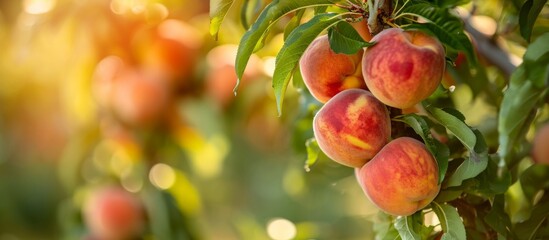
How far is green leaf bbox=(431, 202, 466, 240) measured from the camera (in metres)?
0.54

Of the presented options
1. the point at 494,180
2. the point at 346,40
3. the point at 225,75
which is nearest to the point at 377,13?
the point at 346,40

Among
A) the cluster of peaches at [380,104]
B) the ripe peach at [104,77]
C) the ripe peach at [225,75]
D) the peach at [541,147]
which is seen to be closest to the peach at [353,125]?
the cluster of peaches at [380,104]

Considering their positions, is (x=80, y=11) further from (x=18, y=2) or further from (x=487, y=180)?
(x=487, y=180)

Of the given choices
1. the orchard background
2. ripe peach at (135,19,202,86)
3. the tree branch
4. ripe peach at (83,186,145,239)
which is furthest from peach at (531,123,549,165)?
ripe peach at (83,186,145,239)

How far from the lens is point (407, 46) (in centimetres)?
52

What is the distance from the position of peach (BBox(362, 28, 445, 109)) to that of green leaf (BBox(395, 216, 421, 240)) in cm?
9

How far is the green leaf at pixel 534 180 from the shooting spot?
0.65 meters

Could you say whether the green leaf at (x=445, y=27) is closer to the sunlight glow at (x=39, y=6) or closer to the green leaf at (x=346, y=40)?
the green leaf at (x=346, y=40)

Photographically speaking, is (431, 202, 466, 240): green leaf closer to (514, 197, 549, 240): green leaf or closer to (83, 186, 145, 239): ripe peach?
(514, 197, 549, 240): green leaf

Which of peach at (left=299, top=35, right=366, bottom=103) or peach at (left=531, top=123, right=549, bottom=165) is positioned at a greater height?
peach at (left=299, top=35, right=366, bottom=103)

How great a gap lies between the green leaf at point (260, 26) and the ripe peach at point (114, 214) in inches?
28.7

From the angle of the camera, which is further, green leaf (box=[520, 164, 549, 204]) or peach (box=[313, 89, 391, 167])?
green leaf (box=[520, 164, 549, 204])

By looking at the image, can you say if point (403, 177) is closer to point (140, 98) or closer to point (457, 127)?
point (457, 127)

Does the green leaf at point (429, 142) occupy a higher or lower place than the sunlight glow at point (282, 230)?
higher
